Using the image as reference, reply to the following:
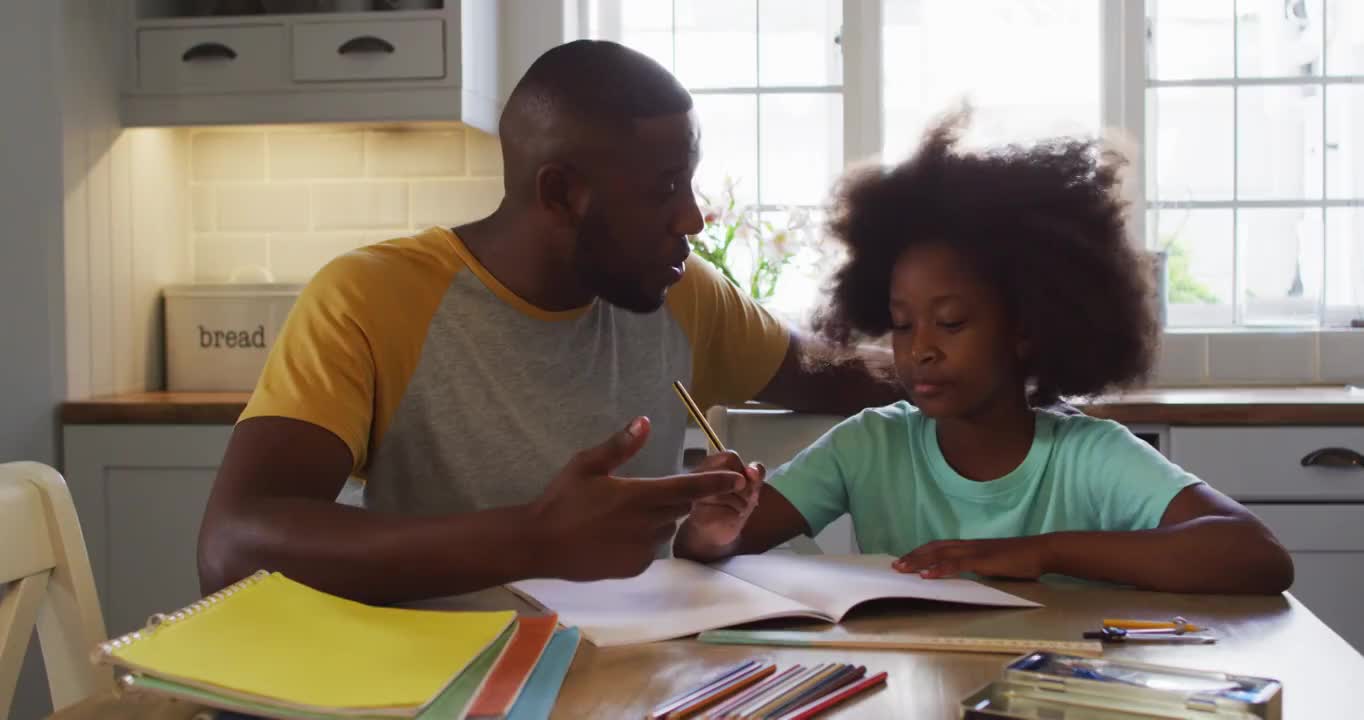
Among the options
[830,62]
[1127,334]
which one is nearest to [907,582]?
[1127,334]

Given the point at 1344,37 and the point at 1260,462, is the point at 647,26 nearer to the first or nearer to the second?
the point at 1344,37

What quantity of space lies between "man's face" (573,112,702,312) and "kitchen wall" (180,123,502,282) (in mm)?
1705

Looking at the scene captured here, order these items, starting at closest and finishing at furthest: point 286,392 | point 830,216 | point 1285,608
Answer: point 1285,608, point 286,392, point 830,216

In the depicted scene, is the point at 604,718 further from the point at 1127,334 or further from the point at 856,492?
the point at 1127,334

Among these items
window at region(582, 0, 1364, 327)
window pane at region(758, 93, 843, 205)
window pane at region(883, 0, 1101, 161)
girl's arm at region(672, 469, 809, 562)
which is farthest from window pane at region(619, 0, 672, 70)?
girl's arm at region(672, 469, 809, 562)

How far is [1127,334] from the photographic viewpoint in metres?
1.56

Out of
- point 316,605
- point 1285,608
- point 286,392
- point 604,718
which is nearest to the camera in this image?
point 604,718

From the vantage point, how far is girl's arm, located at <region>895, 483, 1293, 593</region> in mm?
1184

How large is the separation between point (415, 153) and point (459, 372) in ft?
5.81

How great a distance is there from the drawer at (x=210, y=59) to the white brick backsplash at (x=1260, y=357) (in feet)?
7.36

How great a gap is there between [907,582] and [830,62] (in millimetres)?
2428

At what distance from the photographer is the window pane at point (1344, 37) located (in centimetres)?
320

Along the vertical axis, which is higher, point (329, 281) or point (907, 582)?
point (329, 281)

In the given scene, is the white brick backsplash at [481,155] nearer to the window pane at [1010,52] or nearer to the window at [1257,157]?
the window pane at [1010,52]
